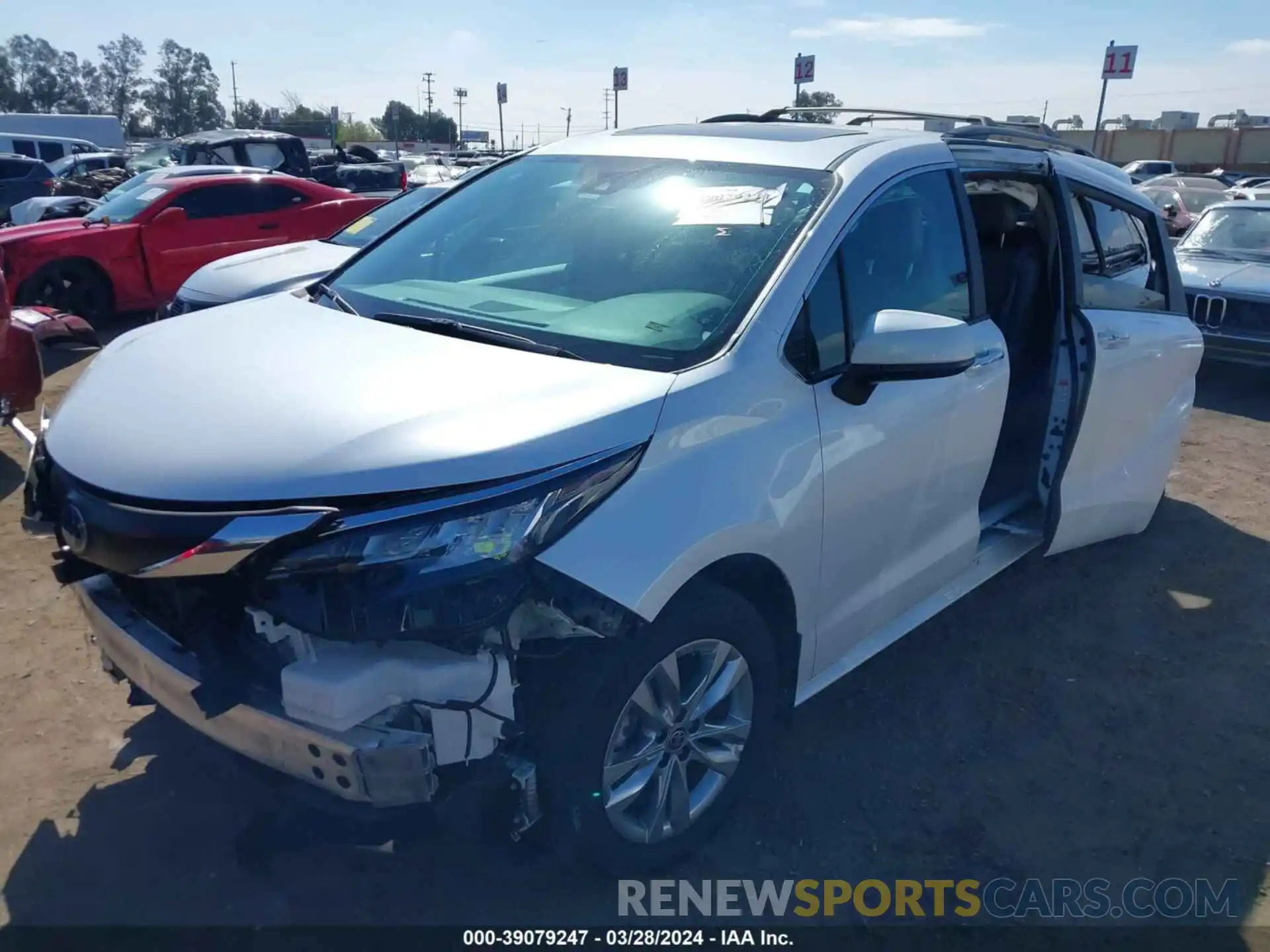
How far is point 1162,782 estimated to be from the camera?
3309 mm

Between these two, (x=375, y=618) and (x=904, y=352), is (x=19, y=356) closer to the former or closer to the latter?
(x=375, y=618)

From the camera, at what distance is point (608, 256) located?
Result: 310cm

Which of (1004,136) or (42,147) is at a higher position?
(1004,136)

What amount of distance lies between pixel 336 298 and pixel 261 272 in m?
4.09

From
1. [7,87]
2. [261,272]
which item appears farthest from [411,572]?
[7,87]

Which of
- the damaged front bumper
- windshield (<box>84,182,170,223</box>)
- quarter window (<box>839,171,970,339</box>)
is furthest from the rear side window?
windshield (<box>84,182,170,223</box>)

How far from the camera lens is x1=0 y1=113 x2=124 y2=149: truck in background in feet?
107

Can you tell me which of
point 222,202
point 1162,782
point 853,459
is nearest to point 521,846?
point 853,459

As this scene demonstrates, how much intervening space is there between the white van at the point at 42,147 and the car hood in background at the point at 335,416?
84.4 feet

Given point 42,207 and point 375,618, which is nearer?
point 375,618

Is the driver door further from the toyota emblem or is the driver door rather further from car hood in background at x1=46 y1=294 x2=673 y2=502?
the toyota emblem

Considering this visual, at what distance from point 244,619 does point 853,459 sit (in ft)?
5.55

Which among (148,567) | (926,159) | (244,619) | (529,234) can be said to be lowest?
(244,619)

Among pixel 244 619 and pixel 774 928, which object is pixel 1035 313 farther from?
pixel 244 619
